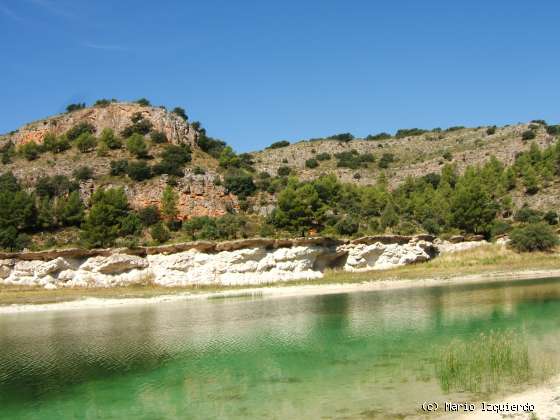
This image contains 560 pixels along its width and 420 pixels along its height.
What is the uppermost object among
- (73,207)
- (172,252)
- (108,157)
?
(108,157)

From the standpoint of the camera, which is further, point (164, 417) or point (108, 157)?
point (108, 157)

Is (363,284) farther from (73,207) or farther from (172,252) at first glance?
(73,207)

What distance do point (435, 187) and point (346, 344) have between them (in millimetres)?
73974

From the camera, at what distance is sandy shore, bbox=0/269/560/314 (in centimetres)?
4034

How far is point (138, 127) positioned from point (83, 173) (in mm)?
20664

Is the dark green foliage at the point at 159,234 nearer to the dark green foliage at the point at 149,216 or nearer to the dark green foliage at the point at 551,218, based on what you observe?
the dark green foliage at the point at 149,216

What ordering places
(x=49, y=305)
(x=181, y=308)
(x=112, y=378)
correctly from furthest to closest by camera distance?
(x=49, y=305)
(x=181, y=308)
(x=112, y=378)

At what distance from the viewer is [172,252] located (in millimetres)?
50844

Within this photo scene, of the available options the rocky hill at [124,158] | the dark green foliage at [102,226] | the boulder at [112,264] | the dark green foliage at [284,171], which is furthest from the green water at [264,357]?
the dark green foliage at [284,171]

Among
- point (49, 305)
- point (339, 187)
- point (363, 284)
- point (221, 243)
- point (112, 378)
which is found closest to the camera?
point (112, 378)

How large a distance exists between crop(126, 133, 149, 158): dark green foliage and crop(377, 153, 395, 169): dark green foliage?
160ft

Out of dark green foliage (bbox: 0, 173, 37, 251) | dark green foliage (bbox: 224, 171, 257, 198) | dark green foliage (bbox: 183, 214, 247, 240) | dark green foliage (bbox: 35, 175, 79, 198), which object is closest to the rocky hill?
dark green foliage (bbox: 224, 171, 257, 198)

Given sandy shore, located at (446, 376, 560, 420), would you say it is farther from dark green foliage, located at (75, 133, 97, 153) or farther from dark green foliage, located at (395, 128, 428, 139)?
dark green foliage, located at (395, 128, 428, 139)

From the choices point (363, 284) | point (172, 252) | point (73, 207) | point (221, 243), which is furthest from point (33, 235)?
point (363, 284)
